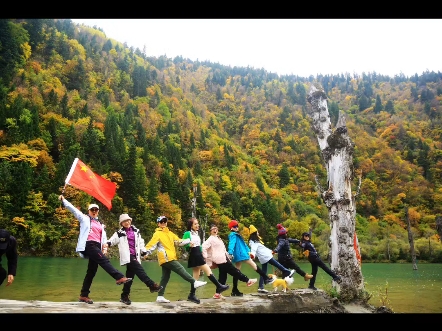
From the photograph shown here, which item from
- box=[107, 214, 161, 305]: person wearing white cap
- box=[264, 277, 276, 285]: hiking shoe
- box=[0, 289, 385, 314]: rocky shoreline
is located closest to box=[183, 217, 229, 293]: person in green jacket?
box=[0, 289, 385, 314]: rocky shoreline

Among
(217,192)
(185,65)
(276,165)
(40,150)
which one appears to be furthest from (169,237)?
(185,65)

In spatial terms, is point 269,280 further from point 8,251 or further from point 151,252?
point 8,251

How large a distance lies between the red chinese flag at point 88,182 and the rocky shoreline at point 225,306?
1.48m

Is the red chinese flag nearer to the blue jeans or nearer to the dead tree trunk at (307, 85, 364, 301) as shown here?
the blue jeans

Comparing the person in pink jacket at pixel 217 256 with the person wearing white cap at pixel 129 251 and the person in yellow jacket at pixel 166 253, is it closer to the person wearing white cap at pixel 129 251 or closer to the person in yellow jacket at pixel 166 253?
the person in yellow jacket at pixel 166 253

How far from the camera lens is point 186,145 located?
69250 millimetres

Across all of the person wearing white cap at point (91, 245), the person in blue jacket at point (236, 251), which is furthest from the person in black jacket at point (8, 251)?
the person in blue jacket at point (236, 251)

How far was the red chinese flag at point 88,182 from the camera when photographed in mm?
6484

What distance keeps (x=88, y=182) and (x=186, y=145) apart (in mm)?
62757

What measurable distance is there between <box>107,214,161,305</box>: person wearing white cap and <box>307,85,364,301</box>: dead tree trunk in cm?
432

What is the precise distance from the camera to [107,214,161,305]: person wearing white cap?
6.23 meters

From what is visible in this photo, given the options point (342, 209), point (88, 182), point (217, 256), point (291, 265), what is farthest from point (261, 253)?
point (88, 182)
